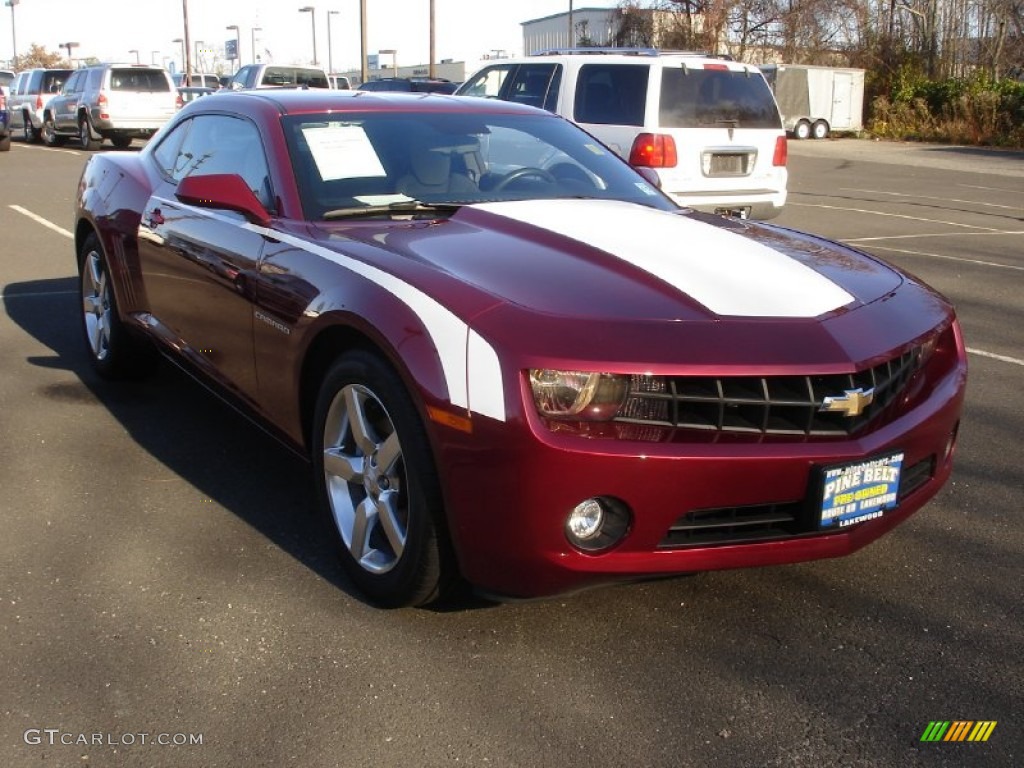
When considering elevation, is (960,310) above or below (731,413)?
below

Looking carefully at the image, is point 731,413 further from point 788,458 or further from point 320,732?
point 320,732

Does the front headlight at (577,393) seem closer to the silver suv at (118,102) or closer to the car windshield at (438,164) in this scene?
the car windshield at (438,164)

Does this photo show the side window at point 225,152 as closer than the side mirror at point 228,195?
No

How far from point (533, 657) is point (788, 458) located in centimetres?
89

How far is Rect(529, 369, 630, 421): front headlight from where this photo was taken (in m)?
2.76

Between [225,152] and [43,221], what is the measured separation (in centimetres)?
900

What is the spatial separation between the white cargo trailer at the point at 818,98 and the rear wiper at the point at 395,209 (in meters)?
35.2

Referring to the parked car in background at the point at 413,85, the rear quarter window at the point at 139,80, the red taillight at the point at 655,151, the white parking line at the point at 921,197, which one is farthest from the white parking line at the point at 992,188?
the rear quarter window at the point at 139,80

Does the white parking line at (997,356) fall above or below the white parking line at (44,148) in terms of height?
below

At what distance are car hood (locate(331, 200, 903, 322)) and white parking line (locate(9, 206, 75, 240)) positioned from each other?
8.92 meters

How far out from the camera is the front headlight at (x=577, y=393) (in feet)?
9.05

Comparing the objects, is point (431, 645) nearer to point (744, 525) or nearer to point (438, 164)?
point (744, 525)

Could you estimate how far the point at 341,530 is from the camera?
3477 millimetres

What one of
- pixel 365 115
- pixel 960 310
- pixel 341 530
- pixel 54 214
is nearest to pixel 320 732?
pixel 341 530
